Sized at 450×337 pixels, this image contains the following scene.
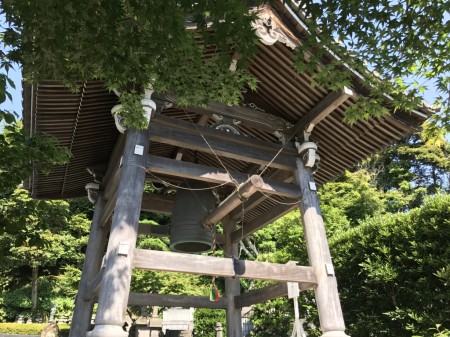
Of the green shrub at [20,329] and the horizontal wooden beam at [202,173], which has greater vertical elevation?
the green shrub at [20,329]

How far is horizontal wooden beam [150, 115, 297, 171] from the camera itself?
17.0 ft

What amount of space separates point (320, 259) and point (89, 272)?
143 inches

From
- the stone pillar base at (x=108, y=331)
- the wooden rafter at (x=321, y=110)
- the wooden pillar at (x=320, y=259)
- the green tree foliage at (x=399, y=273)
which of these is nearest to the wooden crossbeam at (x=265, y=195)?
the wooden pillar at (x=320, y=259)

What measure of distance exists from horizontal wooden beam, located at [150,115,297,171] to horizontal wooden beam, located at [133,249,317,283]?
158cm

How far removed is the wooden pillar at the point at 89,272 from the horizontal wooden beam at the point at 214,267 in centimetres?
181

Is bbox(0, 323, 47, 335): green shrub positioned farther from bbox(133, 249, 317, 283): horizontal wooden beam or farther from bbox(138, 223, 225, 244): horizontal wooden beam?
bbox(133, 249, 317, 283): horizontal wooden beam

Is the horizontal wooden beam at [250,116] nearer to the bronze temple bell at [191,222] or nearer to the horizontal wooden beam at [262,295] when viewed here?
the bronze temple bell at [191,222]

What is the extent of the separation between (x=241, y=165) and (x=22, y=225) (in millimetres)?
4260

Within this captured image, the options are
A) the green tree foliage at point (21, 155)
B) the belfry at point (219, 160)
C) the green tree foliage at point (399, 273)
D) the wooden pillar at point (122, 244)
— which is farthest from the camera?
the green tree foliage at point (399, 273)

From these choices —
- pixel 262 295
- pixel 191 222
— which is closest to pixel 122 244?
pixel 191 222

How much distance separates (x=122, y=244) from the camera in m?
4.10

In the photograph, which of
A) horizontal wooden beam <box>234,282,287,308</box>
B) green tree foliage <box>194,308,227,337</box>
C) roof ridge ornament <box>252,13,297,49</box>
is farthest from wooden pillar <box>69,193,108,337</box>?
green tree foliage <box>194,308,227,337</box>

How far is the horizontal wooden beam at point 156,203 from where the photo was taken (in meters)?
7.32

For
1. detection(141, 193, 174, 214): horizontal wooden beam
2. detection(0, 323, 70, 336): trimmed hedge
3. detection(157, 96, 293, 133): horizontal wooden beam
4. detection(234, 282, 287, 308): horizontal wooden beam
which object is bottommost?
detection(234, 282, 287, 308): horizontal wooden beam
